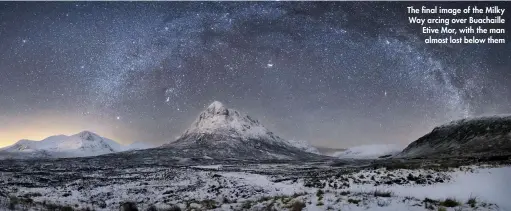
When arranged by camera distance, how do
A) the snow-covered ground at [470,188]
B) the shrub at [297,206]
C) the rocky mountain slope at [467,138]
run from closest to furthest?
the shrub at [297,206] < the snow-covered ground at [470,188] < the rocky mountain slope at [467,138]

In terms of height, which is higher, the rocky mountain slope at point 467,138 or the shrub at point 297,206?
the rocky mountain slope at point 467,138

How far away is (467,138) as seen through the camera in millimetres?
131500

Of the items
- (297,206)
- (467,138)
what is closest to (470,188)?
(297,206)

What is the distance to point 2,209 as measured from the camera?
14.9m

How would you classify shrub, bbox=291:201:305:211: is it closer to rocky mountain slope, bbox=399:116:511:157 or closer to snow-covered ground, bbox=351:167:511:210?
snow-covered ground, bbox=351:167:511:210

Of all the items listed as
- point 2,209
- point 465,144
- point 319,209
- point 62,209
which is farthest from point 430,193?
point 465,144

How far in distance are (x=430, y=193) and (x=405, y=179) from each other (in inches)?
230

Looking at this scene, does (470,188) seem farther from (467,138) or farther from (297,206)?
(467,138)

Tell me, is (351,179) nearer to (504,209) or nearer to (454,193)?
(454,193)

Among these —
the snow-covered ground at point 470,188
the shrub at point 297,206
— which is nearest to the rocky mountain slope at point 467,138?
the snow-covered ground at point 470,188

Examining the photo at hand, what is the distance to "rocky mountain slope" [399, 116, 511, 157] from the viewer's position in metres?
110

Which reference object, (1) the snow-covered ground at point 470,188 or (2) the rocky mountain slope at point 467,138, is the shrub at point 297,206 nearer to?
(1) the snow-covered ground at point 470,188

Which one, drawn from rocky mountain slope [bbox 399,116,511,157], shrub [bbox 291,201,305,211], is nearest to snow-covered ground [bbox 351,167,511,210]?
shrub [bbox 291,201,305,211]

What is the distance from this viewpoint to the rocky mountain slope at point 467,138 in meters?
110
